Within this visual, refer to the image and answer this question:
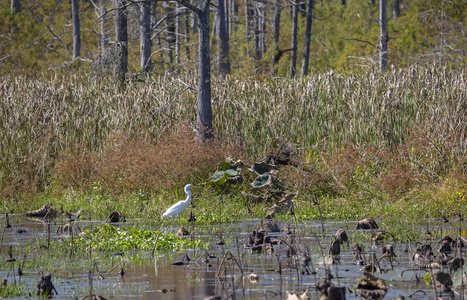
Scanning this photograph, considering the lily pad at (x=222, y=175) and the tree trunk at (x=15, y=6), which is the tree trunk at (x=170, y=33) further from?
the lily pad at (x=222, y=175)

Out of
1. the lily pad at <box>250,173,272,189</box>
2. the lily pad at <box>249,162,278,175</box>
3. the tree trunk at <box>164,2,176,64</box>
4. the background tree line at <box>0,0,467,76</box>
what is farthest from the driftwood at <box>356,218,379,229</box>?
the tree trunk at <box>164,2,176,64</box>

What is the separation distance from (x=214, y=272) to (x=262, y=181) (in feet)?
17.8

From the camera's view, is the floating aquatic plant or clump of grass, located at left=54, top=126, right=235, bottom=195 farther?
clump of grass, located at left=54, top=126, right=235, bottom=195

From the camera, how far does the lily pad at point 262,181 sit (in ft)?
38.8

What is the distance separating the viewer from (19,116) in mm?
14648

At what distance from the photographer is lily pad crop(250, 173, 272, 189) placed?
38.8 feet

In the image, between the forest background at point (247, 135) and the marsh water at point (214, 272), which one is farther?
the forest background at point (247, 135)

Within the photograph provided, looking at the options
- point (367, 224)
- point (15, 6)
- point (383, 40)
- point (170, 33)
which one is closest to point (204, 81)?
point (367, 224)

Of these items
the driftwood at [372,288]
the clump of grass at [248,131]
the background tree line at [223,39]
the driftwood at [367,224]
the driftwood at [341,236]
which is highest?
the background tree line at [223,39]

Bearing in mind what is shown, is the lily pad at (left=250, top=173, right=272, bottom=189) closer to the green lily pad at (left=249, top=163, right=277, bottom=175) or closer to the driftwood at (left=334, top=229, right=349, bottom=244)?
the green lily pad at (left=249, top=163, right=277, bottom=175)

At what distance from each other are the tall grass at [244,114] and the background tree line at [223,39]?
12.4 ft

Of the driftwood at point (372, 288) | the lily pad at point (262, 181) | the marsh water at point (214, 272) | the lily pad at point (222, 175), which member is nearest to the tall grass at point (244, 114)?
the lily pad at point (222, 175)

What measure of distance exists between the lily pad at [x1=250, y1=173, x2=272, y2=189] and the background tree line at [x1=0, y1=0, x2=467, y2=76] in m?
7.22

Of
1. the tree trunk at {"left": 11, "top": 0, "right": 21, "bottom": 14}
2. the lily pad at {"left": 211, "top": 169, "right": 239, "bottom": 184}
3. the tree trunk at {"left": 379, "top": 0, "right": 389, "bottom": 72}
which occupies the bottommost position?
the lily pad at {"left": 211, "top": 169, "right": 239, "bottom": 184}
